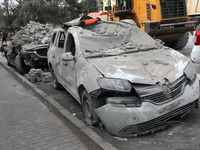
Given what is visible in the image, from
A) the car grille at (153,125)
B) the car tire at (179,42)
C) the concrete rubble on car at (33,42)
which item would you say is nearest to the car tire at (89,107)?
the car grille at (153,125)

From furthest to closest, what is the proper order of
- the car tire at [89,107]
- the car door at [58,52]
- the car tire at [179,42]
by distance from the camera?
the car tire at [179,42], the car door at [58,52], the car tire at [89,107]

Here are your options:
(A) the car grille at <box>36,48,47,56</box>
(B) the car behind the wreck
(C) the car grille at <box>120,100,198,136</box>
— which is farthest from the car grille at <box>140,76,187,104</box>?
(A) the car grille at <box>36,48,47,56</box>

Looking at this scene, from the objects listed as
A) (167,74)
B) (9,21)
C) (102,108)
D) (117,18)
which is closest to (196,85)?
(167,74)

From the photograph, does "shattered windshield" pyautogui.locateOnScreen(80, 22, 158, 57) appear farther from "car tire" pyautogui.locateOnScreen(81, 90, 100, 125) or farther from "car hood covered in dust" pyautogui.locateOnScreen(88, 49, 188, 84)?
"car tire" pyautogui.locateOnScreen(81, 90, 100, 125)

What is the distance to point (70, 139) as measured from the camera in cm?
424

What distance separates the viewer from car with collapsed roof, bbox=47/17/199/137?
11.6 ft

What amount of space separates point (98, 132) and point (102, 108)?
53 centimetres

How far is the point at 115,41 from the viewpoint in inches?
213

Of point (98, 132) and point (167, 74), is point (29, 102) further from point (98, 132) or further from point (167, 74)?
point (167, 74)

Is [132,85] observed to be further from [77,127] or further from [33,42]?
[33,42]

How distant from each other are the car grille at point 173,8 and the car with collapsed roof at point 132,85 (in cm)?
553

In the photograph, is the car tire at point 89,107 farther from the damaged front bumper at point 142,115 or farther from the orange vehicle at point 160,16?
the orange vehicle at point 160,16

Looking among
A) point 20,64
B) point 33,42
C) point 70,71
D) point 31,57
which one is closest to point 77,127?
point 70,71

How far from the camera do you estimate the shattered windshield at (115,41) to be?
4914 millimetres
